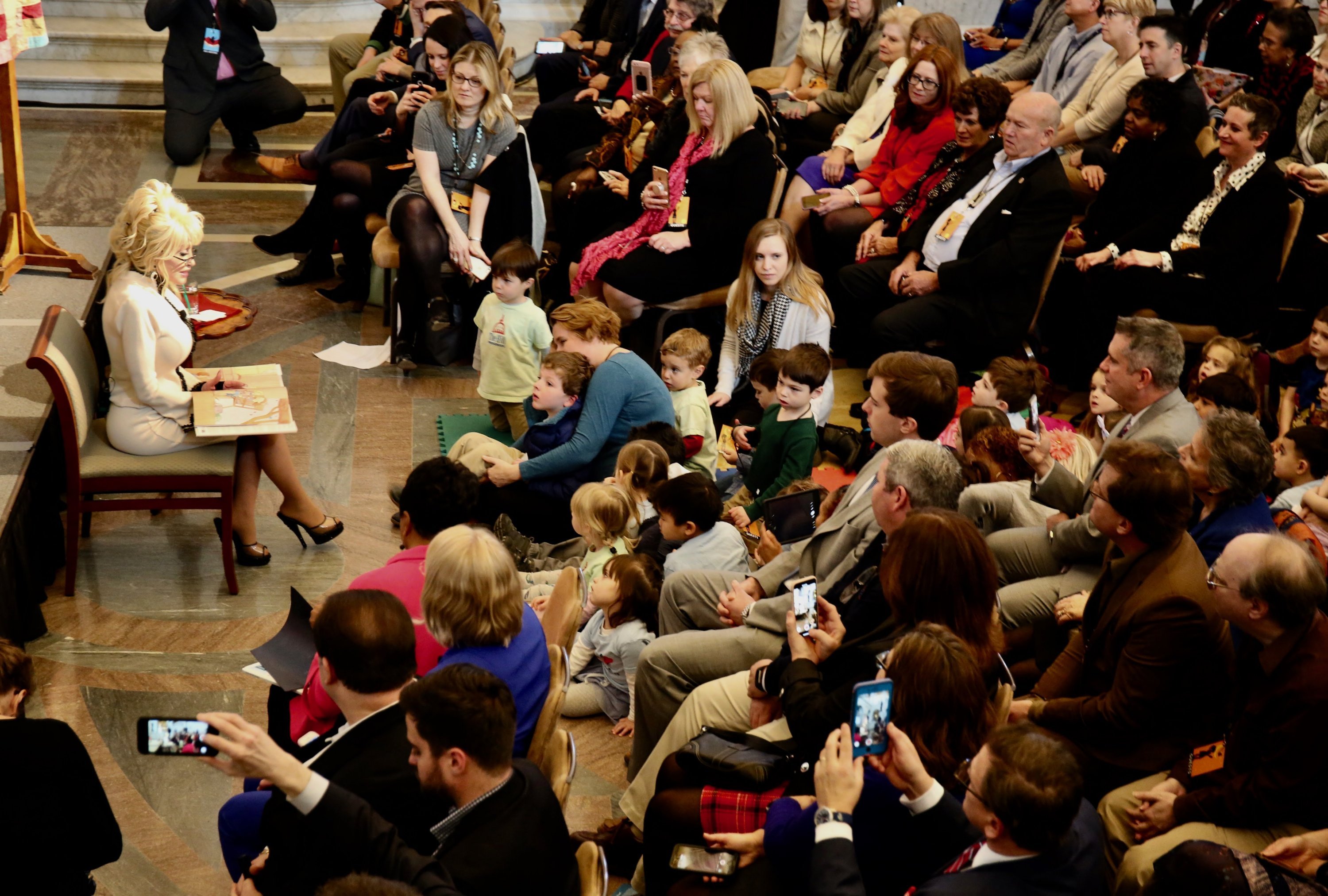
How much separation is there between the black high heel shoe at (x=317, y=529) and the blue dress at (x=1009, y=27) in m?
4.45

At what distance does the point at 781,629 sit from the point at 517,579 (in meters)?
0.85

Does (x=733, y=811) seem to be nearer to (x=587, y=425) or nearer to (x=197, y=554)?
(x=587, y=425)

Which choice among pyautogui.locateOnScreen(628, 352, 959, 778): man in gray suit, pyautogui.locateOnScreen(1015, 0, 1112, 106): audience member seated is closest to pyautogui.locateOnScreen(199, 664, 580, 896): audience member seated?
pyautogui.locateOnScreen(628, 352, 959, 778): man in gray suit

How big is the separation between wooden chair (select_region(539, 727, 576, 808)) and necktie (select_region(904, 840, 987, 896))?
31.3 inches

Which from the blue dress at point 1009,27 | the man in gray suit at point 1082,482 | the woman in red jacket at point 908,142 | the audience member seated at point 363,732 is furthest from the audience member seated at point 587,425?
the blue dress at point 1009,27

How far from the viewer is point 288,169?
7371 millimetres

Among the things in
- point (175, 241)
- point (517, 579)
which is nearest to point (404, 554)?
point (517, 579)

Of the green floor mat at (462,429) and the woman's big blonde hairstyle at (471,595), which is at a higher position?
the woman's big blonde hairstyle at (471,595)

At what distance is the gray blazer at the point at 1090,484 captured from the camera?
3549 millimetres

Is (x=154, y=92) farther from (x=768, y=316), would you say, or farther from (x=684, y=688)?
(x=684, y=688)

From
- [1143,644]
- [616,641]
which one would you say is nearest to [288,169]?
[616,641]

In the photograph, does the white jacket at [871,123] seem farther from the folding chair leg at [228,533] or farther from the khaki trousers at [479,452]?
the folding chair leg at [228,533]

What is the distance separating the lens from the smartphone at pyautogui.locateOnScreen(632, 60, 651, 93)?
6766 mm

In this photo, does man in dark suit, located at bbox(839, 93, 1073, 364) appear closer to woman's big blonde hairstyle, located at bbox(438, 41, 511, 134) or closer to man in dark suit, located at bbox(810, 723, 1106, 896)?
woman's big blonde hairstyle, located at bbox(438, 41, 511, 134)
